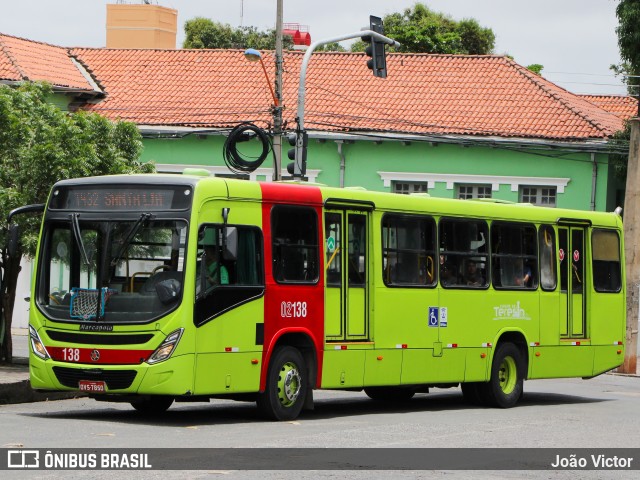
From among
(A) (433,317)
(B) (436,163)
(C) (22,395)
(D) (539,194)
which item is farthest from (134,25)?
(A) (433,317)

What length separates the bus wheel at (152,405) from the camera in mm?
16969

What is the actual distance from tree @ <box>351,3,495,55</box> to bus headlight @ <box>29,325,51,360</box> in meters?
42.9

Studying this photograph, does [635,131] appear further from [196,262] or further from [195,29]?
[195,29]

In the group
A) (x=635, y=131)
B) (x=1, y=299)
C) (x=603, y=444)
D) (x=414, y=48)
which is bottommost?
(x=603, y=444)

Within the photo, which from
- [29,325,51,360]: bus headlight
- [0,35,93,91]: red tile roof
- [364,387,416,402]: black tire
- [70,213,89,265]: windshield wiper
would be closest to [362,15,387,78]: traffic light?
[364,387,416,402]: black tire

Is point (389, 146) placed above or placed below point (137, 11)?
below

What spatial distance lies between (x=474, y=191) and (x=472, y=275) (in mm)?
20783

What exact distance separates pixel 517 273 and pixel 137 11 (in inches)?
1536

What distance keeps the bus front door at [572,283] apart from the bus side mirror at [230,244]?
7515mm

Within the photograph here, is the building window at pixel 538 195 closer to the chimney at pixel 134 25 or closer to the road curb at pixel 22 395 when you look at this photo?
the chimney at pixel 134 25

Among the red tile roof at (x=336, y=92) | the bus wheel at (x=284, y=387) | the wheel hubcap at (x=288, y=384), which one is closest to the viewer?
the bus wheel at (x=284, y=387)

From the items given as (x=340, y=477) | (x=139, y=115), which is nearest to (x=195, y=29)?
(x=139, y=115)

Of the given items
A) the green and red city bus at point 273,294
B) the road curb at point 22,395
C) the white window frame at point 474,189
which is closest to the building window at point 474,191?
the white window frame at point 474,189

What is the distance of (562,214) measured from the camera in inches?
862
